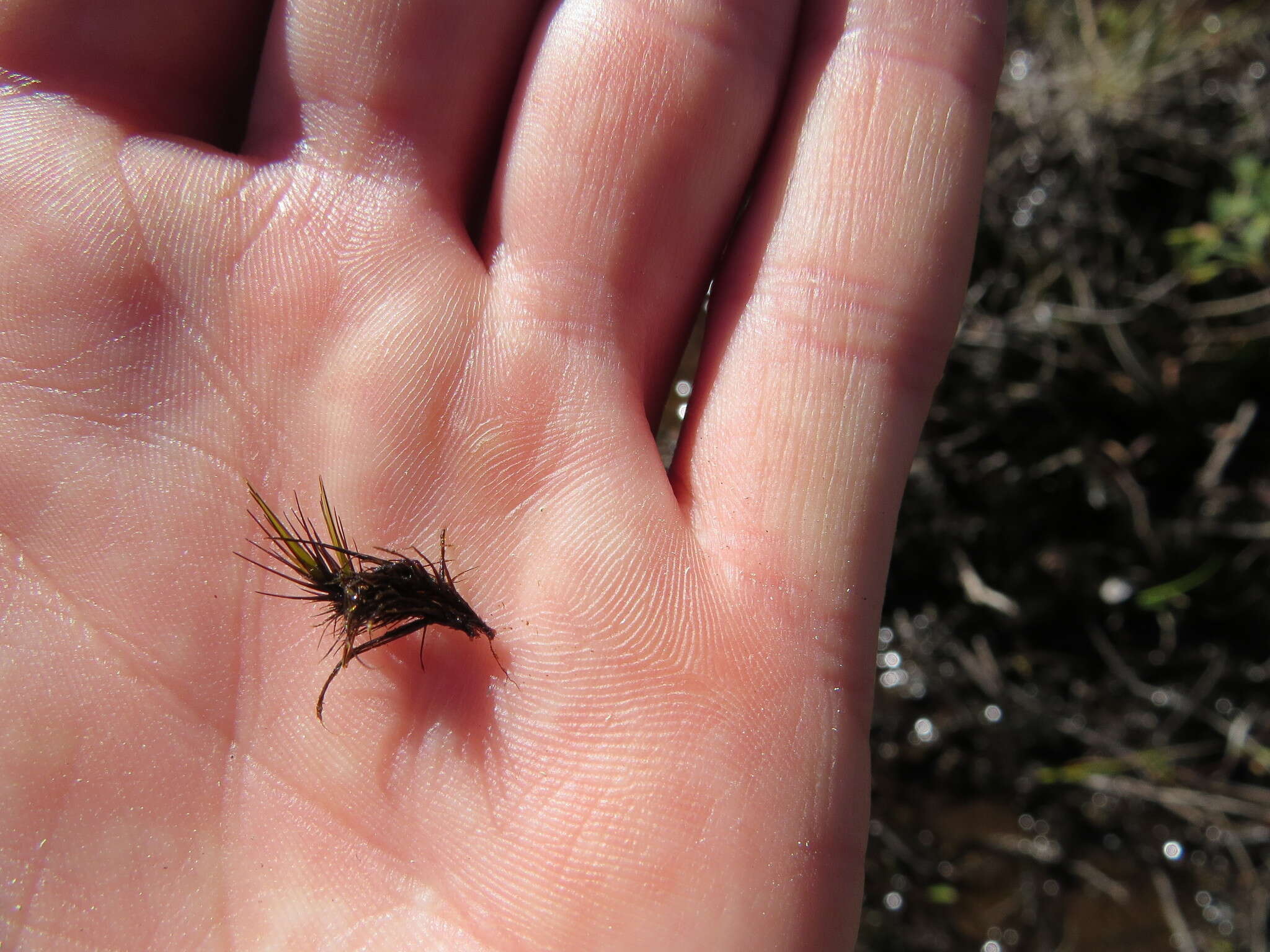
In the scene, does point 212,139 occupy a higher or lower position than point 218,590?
higher

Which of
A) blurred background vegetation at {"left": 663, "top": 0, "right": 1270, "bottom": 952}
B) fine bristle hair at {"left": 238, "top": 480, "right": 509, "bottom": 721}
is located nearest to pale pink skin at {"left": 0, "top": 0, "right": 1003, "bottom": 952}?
fine bristle hair at {"left": 238, "top": 480, "right": 509, "bottom": 721}

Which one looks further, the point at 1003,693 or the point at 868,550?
the point at 1003,693

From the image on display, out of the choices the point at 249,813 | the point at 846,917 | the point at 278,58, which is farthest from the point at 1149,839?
the point at 278,58

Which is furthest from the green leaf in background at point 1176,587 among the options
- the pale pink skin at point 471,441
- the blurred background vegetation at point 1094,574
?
the pale pink skin at point 471,441

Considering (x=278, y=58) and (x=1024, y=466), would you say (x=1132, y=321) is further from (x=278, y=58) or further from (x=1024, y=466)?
(x=278, y=58)

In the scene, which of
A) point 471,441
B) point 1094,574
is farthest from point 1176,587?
point 471,441

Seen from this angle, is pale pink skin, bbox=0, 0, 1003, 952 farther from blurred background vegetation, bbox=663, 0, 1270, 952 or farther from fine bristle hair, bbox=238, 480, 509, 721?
blurred background vegetation, bbox=663, 0, 1270, 952

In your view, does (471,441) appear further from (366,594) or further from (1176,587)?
(1176,587)
